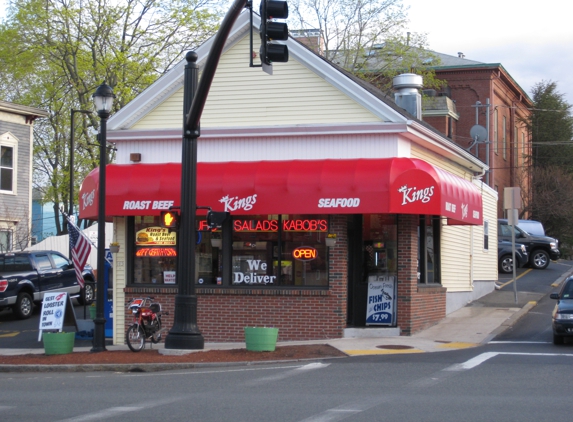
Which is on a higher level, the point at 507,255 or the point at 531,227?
the point at 531,227

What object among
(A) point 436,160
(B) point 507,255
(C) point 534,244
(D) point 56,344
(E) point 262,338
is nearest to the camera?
(E) point 262,338

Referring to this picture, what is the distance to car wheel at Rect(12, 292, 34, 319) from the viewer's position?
2442cm

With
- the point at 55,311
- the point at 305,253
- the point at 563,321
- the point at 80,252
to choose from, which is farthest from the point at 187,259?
the point at 563,321

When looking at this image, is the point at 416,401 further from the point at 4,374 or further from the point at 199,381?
the point at 4,374

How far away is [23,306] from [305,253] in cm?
1122

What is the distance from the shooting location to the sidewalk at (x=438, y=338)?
52.6ft

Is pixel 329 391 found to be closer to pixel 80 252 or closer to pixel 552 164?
pixel 80 252

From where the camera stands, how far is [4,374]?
14523 millimetres

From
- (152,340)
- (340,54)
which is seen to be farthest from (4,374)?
(340,54)

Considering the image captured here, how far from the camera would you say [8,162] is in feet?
111

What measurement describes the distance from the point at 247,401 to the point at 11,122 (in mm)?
26928

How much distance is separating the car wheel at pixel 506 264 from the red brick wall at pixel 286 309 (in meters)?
16.4

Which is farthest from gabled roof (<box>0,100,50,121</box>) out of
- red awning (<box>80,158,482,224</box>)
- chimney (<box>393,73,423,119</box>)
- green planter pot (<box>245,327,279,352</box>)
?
green planter pot (<box>245,327,279,352</box>)

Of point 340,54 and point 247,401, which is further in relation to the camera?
point 340,54
